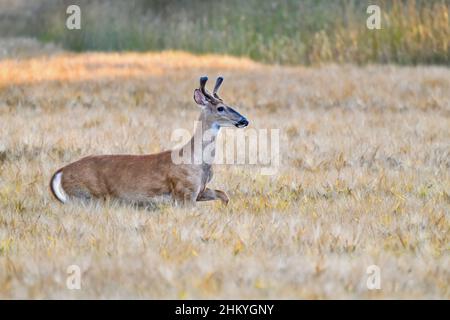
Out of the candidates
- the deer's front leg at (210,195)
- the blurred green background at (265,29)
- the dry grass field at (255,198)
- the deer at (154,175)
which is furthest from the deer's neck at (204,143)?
the blurred green background at (265,29)

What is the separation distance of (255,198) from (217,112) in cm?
72

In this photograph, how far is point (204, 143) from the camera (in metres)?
7.91

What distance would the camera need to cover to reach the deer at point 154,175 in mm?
7723

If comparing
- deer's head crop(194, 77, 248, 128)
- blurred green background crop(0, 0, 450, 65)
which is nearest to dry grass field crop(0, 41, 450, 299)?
deer's head crop(194, 77, 248, 128)

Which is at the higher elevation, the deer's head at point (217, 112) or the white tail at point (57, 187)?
the deer's head at point (217, 112)

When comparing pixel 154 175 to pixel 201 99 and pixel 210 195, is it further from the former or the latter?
pixel 201 99

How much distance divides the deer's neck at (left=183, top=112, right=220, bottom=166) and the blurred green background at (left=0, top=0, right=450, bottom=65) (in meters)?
10.3

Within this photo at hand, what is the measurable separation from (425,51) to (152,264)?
12.9 meters

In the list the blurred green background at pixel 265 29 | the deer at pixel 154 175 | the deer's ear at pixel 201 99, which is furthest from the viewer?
the blurred green background at pixel 265 29

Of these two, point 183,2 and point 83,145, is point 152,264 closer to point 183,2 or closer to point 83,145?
point 83,145

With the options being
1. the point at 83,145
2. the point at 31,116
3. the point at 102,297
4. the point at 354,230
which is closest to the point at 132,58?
the point at 31,116

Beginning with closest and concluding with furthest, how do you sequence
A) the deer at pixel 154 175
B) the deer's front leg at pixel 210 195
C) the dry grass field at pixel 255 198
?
the dry grass field at pixel 255 198
the deer at pixel 154 175
the deer's front leg at pixel 210 195

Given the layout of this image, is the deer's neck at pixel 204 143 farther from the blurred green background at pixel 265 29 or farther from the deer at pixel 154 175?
the blurred green background at pixel 265 29
